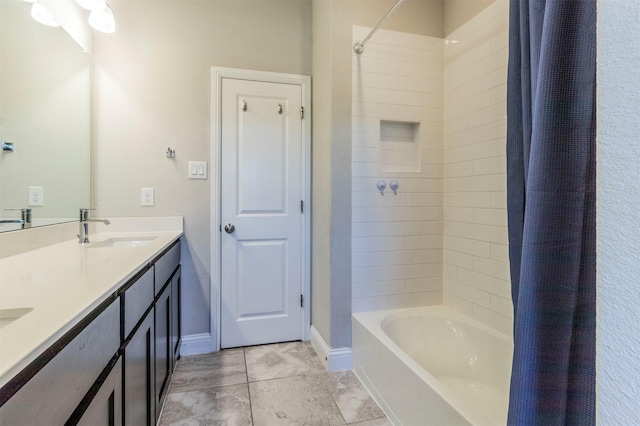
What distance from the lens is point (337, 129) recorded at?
6.47ft

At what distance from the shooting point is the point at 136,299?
1100 mm

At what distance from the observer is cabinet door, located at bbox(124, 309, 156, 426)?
3.36 ft

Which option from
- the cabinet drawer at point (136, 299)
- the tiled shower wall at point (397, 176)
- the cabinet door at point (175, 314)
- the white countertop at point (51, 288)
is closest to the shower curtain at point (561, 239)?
the white countertop at point (51, 288)

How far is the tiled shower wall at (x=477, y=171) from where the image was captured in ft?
5.57

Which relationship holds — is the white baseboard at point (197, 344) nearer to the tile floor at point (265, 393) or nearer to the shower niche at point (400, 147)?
the tile floor at point (265, 393)

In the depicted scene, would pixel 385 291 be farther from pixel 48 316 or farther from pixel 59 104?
pixel 59 104

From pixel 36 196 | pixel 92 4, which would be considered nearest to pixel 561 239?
pixel 36 196

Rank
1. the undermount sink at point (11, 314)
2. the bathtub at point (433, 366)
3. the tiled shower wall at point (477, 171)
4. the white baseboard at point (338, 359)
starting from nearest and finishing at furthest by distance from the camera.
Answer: the undermount sink at point (11, 314) < the bathtub at point (433, 366) < the tiled shower wall at point (477, 171) < the white baseboard at point (338, 359)

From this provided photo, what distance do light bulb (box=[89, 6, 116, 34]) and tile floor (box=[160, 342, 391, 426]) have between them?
6.97 feet

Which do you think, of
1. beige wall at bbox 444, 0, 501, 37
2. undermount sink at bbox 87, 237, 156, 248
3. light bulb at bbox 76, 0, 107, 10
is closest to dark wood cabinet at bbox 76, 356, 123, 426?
undermount sink at bbox 87, 237, 156, 248

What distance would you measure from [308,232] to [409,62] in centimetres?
135

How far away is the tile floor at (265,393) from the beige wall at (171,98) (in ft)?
1.16

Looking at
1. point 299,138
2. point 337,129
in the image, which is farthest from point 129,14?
point 337,129

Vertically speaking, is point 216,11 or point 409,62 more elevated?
point 216,11
